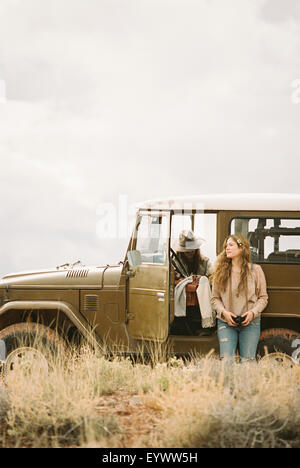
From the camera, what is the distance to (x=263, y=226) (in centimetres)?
795

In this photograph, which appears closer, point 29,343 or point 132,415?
point 132,415

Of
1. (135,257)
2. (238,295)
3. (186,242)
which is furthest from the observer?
(186,242)

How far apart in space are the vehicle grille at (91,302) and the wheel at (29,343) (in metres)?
0.56

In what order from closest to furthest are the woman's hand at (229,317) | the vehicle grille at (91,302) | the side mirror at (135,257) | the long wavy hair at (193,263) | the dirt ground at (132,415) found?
the dirt ground at (132,415)
the woman's hand at (229,317)
the side mirror at (135,257)
the long wavy hair at (193,263)
the vehicle grille at (91,302)

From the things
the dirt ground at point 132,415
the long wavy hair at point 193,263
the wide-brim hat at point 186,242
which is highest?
the wide-brim hat at point 186,242

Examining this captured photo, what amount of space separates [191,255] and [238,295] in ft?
3.11

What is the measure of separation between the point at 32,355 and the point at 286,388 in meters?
3.58

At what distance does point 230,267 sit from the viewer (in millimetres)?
7355

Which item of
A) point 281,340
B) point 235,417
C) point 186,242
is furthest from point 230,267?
point 235,417

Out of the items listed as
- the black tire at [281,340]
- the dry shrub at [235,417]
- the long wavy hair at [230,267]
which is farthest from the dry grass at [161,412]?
the black tire at [281,340]

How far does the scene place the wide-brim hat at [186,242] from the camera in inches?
309

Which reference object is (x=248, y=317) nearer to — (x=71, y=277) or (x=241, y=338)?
(x=241, y=338)

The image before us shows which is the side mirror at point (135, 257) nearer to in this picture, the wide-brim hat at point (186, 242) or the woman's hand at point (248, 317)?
the wide-brim hat at point (186, 242)
